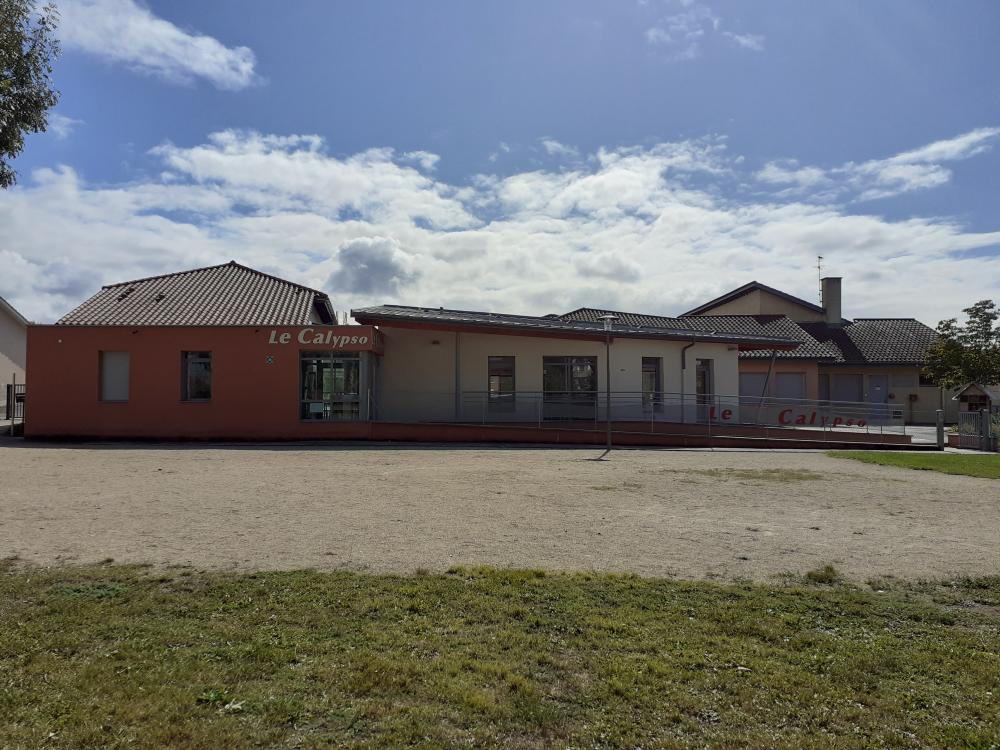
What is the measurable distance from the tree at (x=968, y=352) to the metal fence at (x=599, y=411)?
12508 mm

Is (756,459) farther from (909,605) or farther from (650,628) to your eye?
(650,628)

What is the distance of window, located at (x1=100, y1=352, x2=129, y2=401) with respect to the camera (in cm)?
2234

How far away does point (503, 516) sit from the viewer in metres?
9.07

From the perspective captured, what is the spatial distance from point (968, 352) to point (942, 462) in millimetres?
22906

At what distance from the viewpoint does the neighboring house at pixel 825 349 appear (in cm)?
3503

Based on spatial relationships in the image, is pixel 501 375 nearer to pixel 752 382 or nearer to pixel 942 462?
pixel 942 462

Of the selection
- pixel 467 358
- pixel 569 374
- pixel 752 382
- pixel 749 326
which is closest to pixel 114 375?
pixel 467 358

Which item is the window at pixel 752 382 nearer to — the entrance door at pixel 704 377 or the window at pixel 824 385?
the window at pixel 824 385

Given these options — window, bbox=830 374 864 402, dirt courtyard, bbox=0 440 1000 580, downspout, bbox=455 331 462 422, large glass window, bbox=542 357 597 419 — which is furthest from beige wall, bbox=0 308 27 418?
window, bbox=830 374 864 402

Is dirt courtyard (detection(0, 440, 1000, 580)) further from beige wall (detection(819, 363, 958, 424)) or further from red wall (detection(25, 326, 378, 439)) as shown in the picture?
beige wall (detection(819, 363, 958, 424))

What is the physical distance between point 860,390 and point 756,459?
2433 centimetres

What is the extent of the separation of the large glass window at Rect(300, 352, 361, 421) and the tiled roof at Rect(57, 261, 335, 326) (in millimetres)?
2558


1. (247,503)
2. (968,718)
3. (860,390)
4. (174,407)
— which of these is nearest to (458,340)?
(174,407)

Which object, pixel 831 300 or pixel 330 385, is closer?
pixel 330 385
